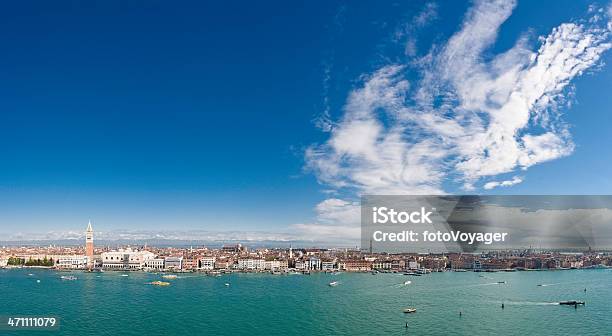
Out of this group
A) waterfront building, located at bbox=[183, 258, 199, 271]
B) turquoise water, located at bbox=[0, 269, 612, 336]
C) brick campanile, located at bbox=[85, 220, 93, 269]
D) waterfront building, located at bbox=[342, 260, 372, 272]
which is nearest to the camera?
turquoise water, located at bbox=[0, 269, 612, 336]

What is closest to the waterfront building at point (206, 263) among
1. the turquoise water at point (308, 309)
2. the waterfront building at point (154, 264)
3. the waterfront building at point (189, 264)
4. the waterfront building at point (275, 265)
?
the waterfront building at point (189, 264)

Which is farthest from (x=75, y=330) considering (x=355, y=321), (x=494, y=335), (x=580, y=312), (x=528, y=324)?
(x=580, y=312)

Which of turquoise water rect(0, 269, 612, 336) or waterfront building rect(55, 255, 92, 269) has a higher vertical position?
turquoise water rect(0, 269, 612, 336)

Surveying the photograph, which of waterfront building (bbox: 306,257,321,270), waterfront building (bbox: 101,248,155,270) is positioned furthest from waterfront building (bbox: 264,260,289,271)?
waterfront building (bbox: 101,248,155,270)

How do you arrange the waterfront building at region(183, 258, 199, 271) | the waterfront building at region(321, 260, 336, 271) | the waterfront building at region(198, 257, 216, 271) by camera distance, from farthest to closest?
1. the waterfront building at region(321, 260, 336, 271)
2. the waterfront building at region(198, 257, 216, 271)
3. the waterfront building at region(183, 258, 199, 271)

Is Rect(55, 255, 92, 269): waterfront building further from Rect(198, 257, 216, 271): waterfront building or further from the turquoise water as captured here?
the turquoise water

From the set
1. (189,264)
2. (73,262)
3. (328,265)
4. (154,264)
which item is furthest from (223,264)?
(73,262)

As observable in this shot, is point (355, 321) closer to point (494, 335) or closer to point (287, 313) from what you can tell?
point (287, 313)
